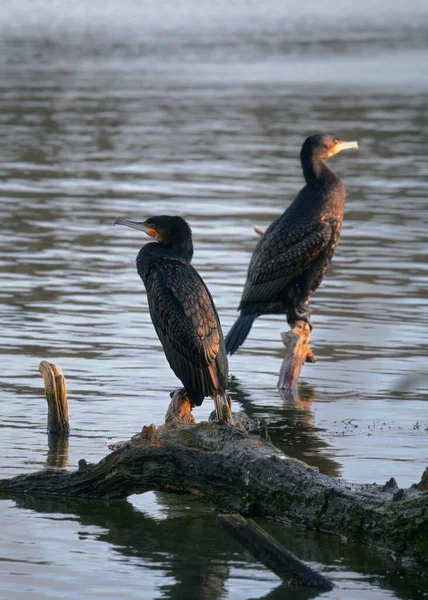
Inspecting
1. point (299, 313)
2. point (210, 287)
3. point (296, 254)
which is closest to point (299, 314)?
point (299, 313)

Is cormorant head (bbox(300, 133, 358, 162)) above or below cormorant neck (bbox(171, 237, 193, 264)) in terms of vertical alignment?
above

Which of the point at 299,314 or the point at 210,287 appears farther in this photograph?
the point at 210,287

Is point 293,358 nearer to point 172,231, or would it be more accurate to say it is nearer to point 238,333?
point 238,333

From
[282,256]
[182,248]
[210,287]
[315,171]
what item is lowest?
[182,248]

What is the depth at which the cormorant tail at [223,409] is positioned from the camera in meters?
6.79

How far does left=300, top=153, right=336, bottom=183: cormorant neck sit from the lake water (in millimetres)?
1359

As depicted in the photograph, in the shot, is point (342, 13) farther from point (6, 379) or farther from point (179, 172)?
point (6, 379)

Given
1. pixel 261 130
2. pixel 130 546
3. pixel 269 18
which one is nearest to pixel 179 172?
pixel 261 130

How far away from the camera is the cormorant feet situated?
382 inches

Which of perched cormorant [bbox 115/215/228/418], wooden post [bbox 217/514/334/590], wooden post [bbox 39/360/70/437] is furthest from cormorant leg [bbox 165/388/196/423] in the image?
wooden post [bbox 217/514/334/590]

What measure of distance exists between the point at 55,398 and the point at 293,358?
2016mm

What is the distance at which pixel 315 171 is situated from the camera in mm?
10000

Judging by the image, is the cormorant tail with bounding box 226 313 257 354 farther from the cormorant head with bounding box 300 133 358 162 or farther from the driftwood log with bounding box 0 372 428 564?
the driftwood log with bounding box 0 372 428 564

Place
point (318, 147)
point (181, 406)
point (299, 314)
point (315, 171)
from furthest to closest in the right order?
point (318, 147) < point (315, 171) < point (299, 314) < point (181, 406)
